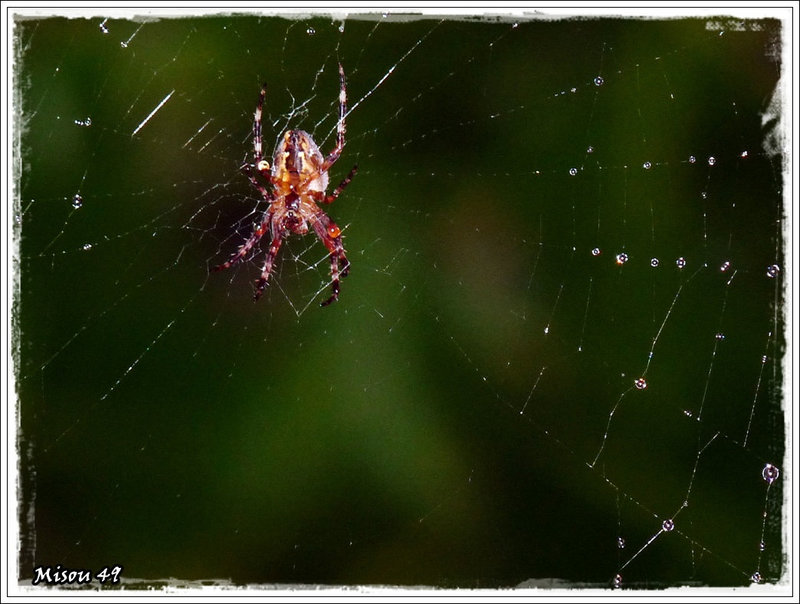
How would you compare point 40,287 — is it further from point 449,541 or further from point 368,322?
point 449,541

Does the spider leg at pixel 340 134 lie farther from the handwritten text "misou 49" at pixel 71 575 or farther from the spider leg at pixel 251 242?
the handwritten text "misou 49" at pixel 71 575

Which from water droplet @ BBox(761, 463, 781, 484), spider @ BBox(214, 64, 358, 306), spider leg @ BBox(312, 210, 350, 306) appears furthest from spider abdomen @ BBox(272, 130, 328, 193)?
water droplet @ BBox(761, 463, 781, 484)

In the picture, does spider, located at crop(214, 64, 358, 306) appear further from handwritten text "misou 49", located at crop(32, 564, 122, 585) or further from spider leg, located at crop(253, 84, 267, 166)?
handwritten text "misou 49", located at crop(32, 564, 122, 585)

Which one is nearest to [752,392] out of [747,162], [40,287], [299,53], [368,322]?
[747,162]

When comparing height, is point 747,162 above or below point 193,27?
below

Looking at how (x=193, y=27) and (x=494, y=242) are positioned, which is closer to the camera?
(x=193, y=27)

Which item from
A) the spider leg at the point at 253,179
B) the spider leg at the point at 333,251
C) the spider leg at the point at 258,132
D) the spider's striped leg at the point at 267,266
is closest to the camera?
the spider leg at the point at 258,132

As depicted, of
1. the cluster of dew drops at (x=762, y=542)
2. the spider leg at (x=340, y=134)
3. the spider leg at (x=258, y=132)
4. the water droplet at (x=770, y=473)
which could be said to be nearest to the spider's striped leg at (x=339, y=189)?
the spider leg at (x=340, y=134)
